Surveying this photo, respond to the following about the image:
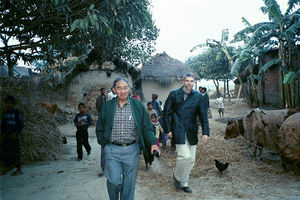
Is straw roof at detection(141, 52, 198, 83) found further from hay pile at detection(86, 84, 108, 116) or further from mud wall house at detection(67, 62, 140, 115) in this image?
hay pile at detection(86, 84, 108, 116)

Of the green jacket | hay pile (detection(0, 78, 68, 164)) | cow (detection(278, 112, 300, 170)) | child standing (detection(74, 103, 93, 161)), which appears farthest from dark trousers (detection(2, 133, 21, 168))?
cow (detection(278, 112, 300, 170))

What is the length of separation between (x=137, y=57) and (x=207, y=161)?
498 inches

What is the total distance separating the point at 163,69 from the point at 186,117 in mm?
15805

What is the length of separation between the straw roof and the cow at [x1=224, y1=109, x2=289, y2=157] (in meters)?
12.6

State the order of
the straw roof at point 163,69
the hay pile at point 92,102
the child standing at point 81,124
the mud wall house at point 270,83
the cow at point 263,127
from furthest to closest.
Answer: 1. the straw roof at point 163,69
2. the mud wall house at point 270,83
3. the hay pile at point 92,102
4. the child standing at point 81,124
5. the cow at point 263,127

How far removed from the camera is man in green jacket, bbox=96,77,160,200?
277 centimetres

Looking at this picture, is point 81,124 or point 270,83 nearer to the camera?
point 81,124

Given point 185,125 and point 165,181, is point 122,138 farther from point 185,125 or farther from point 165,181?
Result: point 165,181

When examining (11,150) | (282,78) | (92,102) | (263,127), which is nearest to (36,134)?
(11,150)

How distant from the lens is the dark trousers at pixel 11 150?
4.73 metres

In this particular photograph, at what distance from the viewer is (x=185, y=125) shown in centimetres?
387

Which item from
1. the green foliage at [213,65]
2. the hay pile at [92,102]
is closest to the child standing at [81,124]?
the hay pile at [92,102]

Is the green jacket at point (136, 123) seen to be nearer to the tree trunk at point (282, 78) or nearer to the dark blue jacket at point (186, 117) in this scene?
the dark blue jacket at point (186, 117)

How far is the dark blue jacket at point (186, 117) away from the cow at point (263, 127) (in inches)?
97.6
